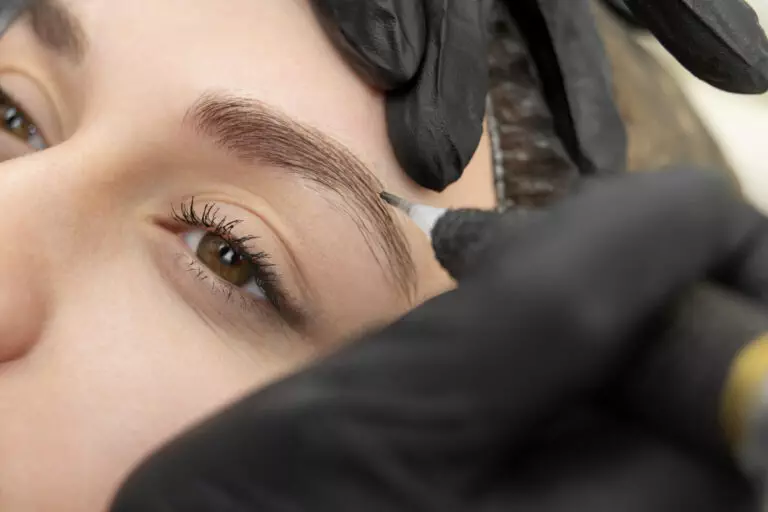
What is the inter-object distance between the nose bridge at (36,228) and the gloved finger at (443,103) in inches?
9.9

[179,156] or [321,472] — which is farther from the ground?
[179,156]

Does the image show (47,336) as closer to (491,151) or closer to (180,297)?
(180,297)

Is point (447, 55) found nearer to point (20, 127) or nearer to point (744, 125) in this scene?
point (20, 127)

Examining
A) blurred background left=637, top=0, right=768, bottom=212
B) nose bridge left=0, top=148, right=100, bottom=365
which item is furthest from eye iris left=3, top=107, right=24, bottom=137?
blurred background left=637, top=0, right=768, bottom=212

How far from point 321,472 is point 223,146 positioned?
307 millimetres

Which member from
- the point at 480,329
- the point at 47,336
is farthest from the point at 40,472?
the point at 480,329

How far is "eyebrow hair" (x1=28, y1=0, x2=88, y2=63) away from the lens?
490 mm

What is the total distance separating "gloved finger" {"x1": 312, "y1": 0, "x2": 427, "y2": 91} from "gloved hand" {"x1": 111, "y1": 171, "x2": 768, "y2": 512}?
314 millimetres

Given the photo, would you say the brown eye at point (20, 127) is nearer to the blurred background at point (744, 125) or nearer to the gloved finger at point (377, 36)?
the gloved finger at point (377, 36)

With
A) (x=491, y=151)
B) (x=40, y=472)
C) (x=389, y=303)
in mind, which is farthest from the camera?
(x=491, y=151)

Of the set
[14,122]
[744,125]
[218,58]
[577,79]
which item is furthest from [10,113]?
[744,125]

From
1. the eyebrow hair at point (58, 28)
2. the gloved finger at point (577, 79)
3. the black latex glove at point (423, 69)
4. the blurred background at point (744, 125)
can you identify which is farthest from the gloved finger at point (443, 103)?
the blurred background at point (744, 125)

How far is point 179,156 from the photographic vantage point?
0.48 m

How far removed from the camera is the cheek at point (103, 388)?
0.42m
